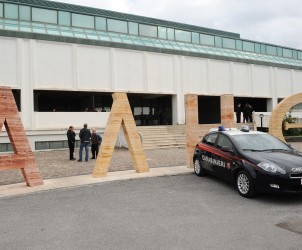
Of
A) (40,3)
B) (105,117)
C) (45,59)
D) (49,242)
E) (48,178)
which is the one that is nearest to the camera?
(49,242)

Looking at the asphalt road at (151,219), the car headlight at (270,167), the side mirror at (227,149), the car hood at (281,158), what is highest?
the side mirror at (227,149)

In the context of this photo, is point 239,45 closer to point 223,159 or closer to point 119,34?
point 119,34

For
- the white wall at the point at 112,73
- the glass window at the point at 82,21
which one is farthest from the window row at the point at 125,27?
the white wall at the point at 112,73

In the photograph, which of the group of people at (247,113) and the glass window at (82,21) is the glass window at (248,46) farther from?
the glass window at (82,21)

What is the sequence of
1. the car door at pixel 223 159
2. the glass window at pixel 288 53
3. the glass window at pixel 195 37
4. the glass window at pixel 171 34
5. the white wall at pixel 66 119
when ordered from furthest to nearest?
the glass window at pixel 288 53
the glass window at pixel 195 37
the glass window at pixel 171 34
the white wall at pixel 66 119
the car door at pixel 223 159

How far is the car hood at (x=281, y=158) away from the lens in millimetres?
6712

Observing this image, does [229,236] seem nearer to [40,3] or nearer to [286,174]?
[286,174]

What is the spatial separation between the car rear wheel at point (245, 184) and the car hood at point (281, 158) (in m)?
0.37

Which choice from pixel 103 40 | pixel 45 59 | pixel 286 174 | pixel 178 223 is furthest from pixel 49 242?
pixel 103 40

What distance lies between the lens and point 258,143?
8.30 metres

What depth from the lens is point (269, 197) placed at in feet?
23.4

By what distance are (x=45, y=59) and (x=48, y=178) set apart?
13.4 meters

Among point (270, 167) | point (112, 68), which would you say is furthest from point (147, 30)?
point (270, 167)

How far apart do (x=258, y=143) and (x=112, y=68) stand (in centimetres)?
1729
